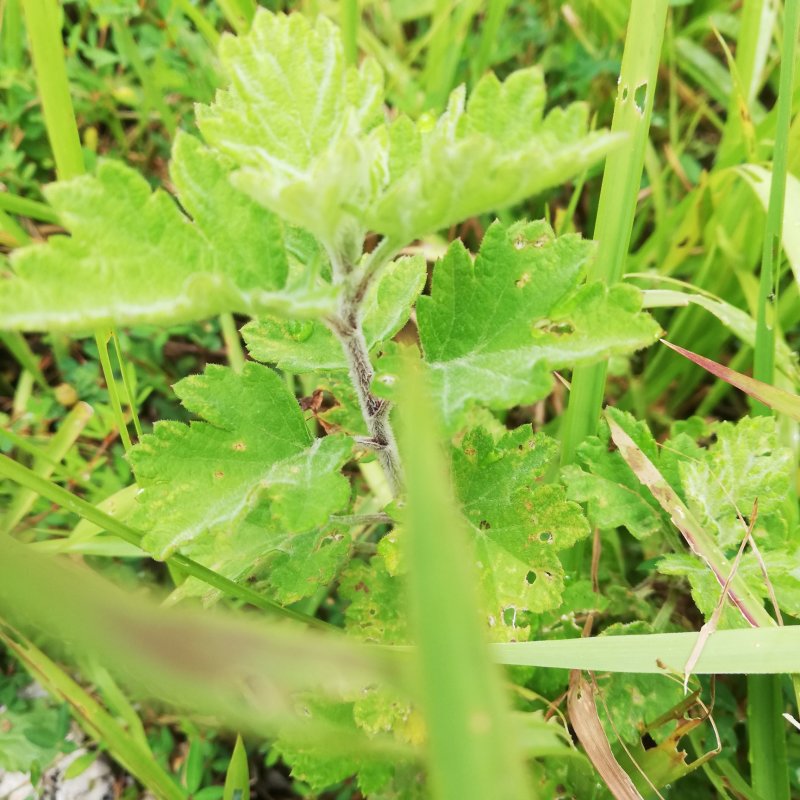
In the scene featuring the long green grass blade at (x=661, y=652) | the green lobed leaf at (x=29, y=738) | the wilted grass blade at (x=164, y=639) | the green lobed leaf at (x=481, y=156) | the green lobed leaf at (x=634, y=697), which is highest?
the green lobed leaf at (x=481, y=156)

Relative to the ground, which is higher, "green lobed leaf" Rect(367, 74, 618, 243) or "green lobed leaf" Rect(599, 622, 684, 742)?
"green lobed leaf" Rect(367, 74, 618, 243)

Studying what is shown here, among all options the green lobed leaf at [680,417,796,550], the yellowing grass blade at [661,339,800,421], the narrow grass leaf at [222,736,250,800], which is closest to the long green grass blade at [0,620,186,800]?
the narrow grass leaf at [222,736,250,800]

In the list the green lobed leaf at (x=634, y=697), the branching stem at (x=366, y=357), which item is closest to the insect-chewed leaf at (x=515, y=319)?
the branching stem at (x=366, y=357)

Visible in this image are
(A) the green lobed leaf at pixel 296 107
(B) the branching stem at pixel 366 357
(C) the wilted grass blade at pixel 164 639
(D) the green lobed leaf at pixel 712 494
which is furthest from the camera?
(D) the green lobed leaf at pixel 712 494

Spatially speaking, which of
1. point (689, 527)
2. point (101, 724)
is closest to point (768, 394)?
point (689, 527)

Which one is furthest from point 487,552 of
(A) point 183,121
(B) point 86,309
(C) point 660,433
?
(A) point 183,121

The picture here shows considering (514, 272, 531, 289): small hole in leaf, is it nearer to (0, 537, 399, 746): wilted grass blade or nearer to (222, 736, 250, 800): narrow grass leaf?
(0, 537, 399, 746): wilted grass blade

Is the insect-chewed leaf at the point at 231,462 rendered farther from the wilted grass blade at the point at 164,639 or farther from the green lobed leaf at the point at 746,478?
the green lobed leaf at the point at 746,478

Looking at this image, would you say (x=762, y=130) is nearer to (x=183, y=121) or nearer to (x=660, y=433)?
(x=660, y=433)
